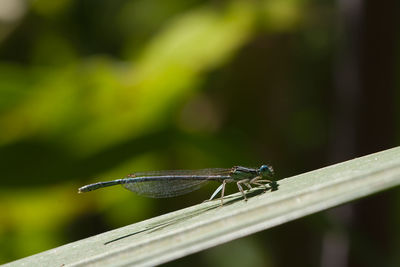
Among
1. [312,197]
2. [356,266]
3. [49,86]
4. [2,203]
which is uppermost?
[49,86]

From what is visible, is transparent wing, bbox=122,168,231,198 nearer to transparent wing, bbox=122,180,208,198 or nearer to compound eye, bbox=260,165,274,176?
transparent wing, bbox=122,180,208,198

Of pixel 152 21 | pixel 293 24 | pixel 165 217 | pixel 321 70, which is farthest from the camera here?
pixel 321 70

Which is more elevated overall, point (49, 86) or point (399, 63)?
point (49, 86)

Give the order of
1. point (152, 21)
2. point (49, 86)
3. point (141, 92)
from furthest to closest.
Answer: point (152, 21)
point (141, 92)
point (49, 86)

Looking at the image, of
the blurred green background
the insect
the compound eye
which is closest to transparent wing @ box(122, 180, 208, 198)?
the insect

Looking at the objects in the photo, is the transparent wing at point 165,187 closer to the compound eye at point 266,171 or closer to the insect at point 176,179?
the insect at point 176,179

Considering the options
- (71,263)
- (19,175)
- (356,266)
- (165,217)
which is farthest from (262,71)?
(71,263)

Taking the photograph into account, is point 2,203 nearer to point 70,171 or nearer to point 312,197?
point 70,171

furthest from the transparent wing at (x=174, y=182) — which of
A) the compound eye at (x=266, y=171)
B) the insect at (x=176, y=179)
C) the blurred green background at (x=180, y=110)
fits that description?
the blurred green background at (x=180, y=110)
